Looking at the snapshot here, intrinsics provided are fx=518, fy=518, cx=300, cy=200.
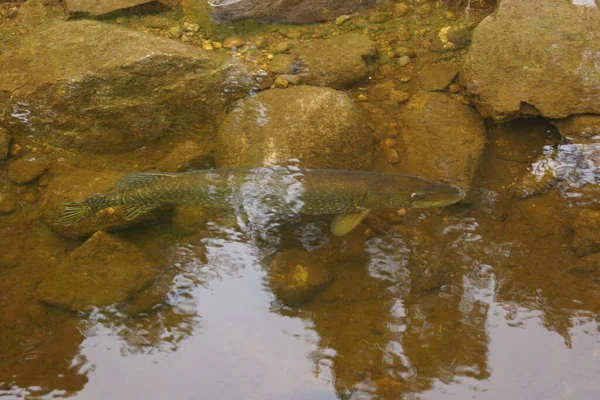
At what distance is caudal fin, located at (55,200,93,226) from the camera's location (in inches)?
184

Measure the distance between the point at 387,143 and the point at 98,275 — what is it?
314 centimetres

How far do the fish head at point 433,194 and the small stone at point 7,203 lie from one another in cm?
383

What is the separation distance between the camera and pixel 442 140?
5398 millimetres

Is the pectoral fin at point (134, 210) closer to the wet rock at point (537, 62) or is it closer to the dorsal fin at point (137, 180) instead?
the dorsal fin at point (137, 180)

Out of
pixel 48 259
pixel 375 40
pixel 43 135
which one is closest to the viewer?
pixel 48 259

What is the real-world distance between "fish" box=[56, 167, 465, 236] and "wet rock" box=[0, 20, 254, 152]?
0.97 meters

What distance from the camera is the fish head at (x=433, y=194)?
15.6 feet

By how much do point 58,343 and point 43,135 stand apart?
7.94 ft

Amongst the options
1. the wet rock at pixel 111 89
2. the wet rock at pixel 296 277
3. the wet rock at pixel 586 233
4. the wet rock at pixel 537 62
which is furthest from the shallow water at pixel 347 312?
the wet rock at pixel 111 89

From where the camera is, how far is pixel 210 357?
4.00m

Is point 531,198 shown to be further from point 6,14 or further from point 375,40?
point 6,14

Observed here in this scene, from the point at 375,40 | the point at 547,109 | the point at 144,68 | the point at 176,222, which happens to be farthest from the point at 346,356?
the point at 375,40

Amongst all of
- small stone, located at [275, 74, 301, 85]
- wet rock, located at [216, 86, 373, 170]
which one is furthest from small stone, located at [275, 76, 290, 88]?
wet rock, located at [216, 86, 373, 170]

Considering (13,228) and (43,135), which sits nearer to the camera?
(13,228)
